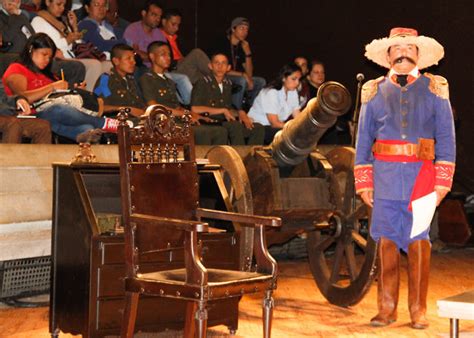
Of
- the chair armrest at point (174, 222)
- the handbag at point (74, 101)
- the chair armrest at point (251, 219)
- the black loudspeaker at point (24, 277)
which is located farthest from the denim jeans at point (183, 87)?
the chair armrest at point (174, 222)

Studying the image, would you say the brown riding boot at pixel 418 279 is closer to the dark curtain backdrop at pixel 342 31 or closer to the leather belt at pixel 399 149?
the leather belt at pixel 399 149

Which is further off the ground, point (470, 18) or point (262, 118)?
point (470, 18)

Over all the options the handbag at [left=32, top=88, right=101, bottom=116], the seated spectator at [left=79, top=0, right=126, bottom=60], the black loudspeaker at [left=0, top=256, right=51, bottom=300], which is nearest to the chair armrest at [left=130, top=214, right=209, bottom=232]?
the black loudspeaker at [left=0, top=256, right=51, bottom=300]

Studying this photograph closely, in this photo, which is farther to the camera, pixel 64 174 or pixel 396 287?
pixel 396 287

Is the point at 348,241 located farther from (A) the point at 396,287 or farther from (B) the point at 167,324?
(B) the point at 167,324

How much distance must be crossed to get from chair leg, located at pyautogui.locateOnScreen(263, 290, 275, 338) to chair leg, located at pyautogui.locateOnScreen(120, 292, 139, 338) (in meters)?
0.52

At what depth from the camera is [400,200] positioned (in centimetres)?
492

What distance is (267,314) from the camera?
387 cm

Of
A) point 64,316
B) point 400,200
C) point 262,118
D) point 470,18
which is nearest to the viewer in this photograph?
point 64,316

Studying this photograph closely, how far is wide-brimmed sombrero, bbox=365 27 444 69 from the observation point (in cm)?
503

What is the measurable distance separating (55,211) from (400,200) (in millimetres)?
1752

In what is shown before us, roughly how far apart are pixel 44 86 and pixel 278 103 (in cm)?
235

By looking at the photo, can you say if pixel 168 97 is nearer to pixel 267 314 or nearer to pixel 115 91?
pixel 115 91

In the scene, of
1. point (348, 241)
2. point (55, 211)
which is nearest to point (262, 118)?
point (348, 241)
